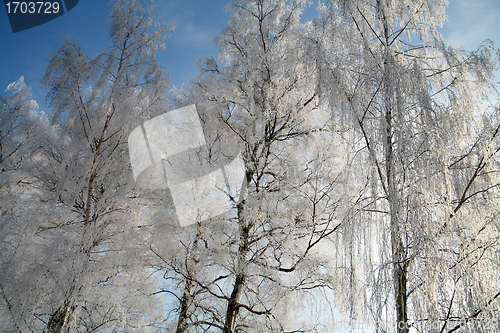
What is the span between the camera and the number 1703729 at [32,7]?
385cm

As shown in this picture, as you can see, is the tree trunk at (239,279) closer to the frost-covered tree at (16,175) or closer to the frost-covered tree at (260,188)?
the frost-covered tree at (260,188)

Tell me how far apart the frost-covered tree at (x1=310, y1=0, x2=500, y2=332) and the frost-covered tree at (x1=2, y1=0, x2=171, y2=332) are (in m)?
3.07

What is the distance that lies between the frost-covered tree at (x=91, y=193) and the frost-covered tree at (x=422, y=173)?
307 cm

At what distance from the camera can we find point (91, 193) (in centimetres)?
387

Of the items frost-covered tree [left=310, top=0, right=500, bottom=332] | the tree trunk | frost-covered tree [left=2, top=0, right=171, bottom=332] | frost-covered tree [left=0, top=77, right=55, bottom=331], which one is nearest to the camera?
frost-covered tree [left=310, top=0, right=500, bottom=332]

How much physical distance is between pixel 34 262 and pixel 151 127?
2.62 meters

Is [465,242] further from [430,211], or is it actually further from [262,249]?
[262,249]

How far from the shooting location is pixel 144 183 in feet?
15.0

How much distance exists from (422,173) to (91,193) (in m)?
4.09

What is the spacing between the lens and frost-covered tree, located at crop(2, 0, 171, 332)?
10.4 feet

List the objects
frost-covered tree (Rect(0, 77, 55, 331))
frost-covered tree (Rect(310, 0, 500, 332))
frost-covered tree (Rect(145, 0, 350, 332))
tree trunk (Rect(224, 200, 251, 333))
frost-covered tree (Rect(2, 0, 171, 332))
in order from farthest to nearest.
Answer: frost-covered tree (Rect(145, 0, 350, 332)) < tree trunk (Rect(224, 200, 251, 333)) < frost-covered tree (Rect(0, 77, 55, 331)) < frost-covered tree (Rect(2, 0, 171, 332)) < frost-covered tree (Rect(310, 0, 500, 332))

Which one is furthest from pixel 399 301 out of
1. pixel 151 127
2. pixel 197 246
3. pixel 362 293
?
pixel 151 127

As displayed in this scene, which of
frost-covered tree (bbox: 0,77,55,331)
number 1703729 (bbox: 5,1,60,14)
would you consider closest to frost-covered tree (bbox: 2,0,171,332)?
frost-covered tree (bbox: 0,77,55,331)

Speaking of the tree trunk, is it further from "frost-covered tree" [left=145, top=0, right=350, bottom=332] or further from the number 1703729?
the number 1703729
